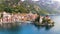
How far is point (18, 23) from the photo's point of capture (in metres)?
3.50

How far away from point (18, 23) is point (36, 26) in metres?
0.30

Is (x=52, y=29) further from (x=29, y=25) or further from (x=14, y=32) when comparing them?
(x=14, y=32)

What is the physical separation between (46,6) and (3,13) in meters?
0.72

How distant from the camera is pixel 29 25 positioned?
348 centimetres

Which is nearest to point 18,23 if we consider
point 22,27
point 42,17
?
point 22,27

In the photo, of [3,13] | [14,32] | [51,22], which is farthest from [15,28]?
[51,22]

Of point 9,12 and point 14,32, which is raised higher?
point 9,12

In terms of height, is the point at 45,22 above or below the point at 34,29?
above

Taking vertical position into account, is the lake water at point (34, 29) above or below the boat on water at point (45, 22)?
below

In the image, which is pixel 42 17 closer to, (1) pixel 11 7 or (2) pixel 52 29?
(2) pixel 52 29

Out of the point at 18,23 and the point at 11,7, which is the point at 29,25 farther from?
the point at 11,7

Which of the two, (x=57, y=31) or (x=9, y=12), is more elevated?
(x=9, y=12)

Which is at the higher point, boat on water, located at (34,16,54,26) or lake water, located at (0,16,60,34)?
boat on water, located at (34,16,54,26)

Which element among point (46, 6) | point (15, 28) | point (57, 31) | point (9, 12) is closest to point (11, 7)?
point (9, 12)
